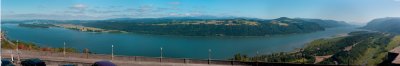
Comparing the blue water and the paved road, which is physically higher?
the paved road

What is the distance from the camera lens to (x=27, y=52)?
96.8 ft

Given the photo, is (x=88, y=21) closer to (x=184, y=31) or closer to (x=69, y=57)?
(x=184, y=31)

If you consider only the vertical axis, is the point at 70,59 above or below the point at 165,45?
above

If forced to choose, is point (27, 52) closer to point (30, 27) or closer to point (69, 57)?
point (69, 57)

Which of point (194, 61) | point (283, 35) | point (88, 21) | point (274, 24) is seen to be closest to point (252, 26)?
point (274, 24)

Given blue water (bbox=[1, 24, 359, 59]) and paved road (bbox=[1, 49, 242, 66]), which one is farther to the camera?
blue water (bbox=[1, 24, 359, 59])

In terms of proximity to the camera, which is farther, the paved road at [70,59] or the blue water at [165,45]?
the blue water at [165,45]

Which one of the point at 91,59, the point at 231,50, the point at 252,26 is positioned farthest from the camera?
the point at 252,26

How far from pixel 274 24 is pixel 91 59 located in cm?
13287

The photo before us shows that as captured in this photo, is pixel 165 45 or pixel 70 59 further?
pixel 165 45

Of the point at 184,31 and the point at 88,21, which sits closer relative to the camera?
the point at 184,31

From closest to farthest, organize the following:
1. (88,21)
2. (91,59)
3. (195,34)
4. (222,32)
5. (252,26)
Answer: (91,59), (195,34), (222,32), (252,26), (88,21)

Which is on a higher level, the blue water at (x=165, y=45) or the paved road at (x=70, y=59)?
the paved road at (x=70, y=59)

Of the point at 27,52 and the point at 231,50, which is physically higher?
the point at 27,52
